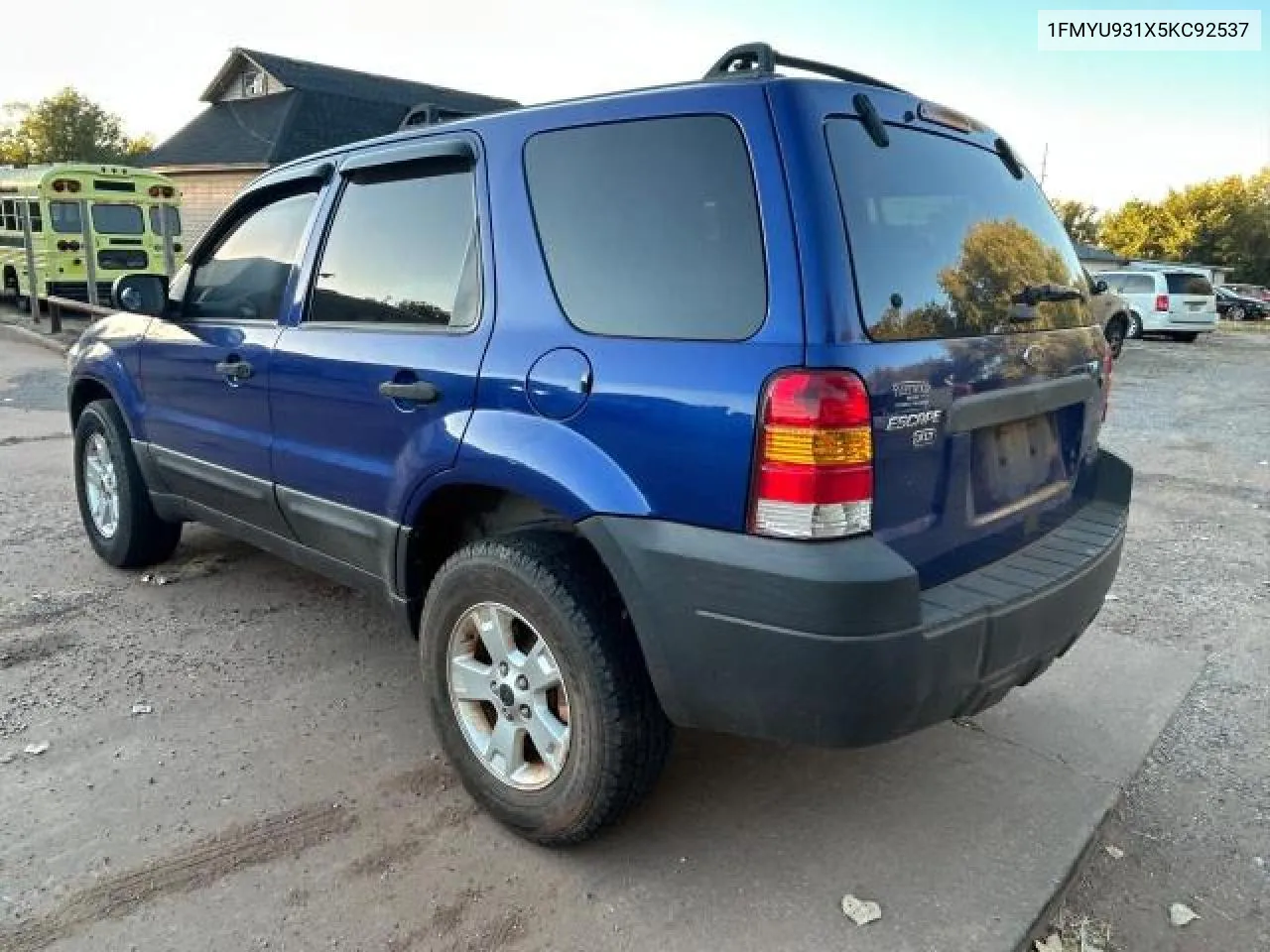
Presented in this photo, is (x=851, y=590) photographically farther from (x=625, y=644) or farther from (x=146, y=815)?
(x=146, y=815)

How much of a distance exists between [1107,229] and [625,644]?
6965cm

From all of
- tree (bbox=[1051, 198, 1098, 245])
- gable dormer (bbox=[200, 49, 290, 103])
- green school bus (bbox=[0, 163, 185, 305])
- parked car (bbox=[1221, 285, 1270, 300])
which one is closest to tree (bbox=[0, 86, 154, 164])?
gable dormer (bbox=[200, 49, 290, 103])

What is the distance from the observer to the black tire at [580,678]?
237cm

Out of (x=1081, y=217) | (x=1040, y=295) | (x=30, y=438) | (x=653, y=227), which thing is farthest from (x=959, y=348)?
(x=1081, y=217)

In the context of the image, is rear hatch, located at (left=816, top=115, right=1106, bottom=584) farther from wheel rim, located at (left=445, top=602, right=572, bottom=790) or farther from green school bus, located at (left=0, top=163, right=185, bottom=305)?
green school bus, located at (left=0, top=163, right=185, bottom=305)

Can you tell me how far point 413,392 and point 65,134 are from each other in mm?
44305

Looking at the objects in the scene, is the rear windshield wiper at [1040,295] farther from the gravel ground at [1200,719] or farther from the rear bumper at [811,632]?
the gravel ground at [1200,719]

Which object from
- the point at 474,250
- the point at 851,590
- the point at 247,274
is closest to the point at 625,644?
the point at 851,590

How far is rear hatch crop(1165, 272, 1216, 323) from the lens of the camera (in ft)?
71.9

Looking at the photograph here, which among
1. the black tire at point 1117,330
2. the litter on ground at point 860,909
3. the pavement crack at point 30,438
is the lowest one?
the litter on ground at point 860,909

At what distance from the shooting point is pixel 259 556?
501 cm

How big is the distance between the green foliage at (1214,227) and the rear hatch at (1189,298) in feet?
116

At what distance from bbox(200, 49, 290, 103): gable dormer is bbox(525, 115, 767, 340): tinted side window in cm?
2456

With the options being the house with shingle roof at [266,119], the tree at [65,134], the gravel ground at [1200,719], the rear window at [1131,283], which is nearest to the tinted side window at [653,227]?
the gravel ground at [1200,719]
